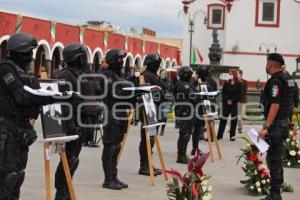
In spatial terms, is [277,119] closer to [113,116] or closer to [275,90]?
[275,90]

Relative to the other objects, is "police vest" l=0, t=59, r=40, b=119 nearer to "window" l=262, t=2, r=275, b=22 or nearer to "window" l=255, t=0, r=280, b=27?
"window" l=255, t=0, r=280, b=27

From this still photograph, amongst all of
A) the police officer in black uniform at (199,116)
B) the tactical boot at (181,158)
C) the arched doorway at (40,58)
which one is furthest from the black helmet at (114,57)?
the arched doorway at (40,58)

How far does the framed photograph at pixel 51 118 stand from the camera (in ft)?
21.9

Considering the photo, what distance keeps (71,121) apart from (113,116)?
1.80 m

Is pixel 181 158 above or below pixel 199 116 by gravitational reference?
below

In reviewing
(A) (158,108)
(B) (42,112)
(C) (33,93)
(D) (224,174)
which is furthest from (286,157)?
(C) (33,93)

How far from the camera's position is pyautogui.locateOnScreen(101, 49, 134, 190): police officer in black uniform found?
29.2ft

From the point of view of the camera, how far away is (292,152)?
11.7 m

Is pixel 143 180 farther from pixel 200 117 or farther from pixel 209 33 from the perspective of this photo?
pixel 209 33

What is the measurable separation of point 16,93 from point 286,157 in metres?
7.41

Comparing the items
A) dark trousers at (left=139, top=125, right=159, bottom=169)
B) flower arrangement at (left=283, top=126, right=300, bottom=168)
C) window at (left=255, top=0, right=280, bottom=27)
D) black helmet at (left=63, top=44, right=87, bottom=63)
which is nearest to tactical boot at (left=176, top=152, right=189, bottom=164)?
dark trousers at (left=139, top=125, right=159, bottom=169)

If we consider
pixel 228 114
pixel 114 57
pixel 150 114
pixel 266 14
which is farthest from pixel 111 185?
pixel 266 14

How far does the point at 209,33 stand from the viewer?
52.6 meters

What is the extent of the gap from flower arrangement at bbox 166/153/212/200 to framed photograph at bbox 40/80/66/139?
1333 millimetres
